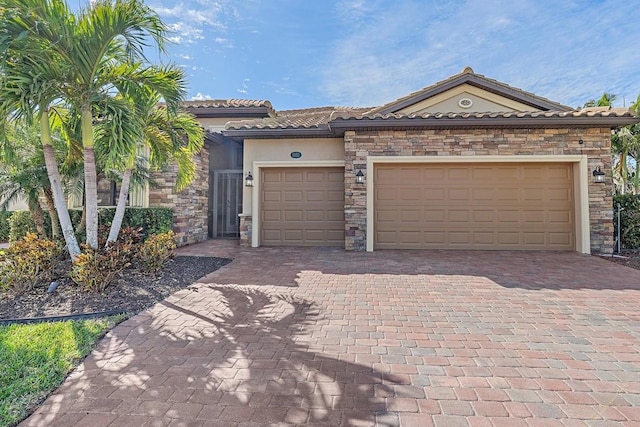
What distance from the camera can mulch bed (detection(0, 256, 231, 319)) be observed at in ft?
14.5

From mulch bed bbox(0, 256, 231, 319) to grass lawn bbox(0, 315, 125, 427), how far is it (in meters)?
0.44

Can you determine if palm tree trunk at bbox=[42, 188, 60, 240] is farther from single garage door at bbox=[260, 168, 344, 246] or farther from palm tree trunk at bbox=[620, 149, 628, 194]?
palm tree trunk at bbox=[620, 149, 628, 194]

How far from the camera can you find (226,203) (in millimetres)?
12078

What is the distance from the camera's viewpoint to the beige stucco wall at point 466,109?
34.1 feet

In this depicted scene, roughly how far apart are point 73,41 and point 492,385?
6.66 m

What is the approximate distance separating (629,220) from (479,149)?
185 inches

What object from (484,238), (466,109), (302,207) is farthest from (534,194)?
(302,207)

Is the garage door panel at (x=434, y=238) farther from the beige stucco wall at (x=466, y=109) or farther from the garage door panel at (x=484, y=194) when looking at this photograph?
the beige stucco wall at (x=466, y=109)

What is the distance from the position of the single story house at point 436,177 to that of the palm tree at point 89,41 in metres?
4.58

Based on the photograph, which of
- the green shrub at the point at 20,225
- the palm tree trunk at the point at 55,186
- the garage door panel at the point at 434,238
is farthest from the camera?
the green shrub at the point at 20,225

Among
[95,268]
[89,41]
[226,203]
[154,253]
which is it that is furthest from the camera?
[226,203]

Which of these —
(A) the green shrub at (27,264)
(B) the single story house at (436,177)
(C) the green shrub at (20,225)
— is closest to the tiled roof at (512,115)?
(B) the single story house at (436,177)

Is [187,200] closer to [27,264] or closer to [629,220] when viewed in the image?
[27,264]

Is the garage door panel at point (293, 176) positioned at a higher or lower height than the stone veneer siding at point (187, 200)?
higher
